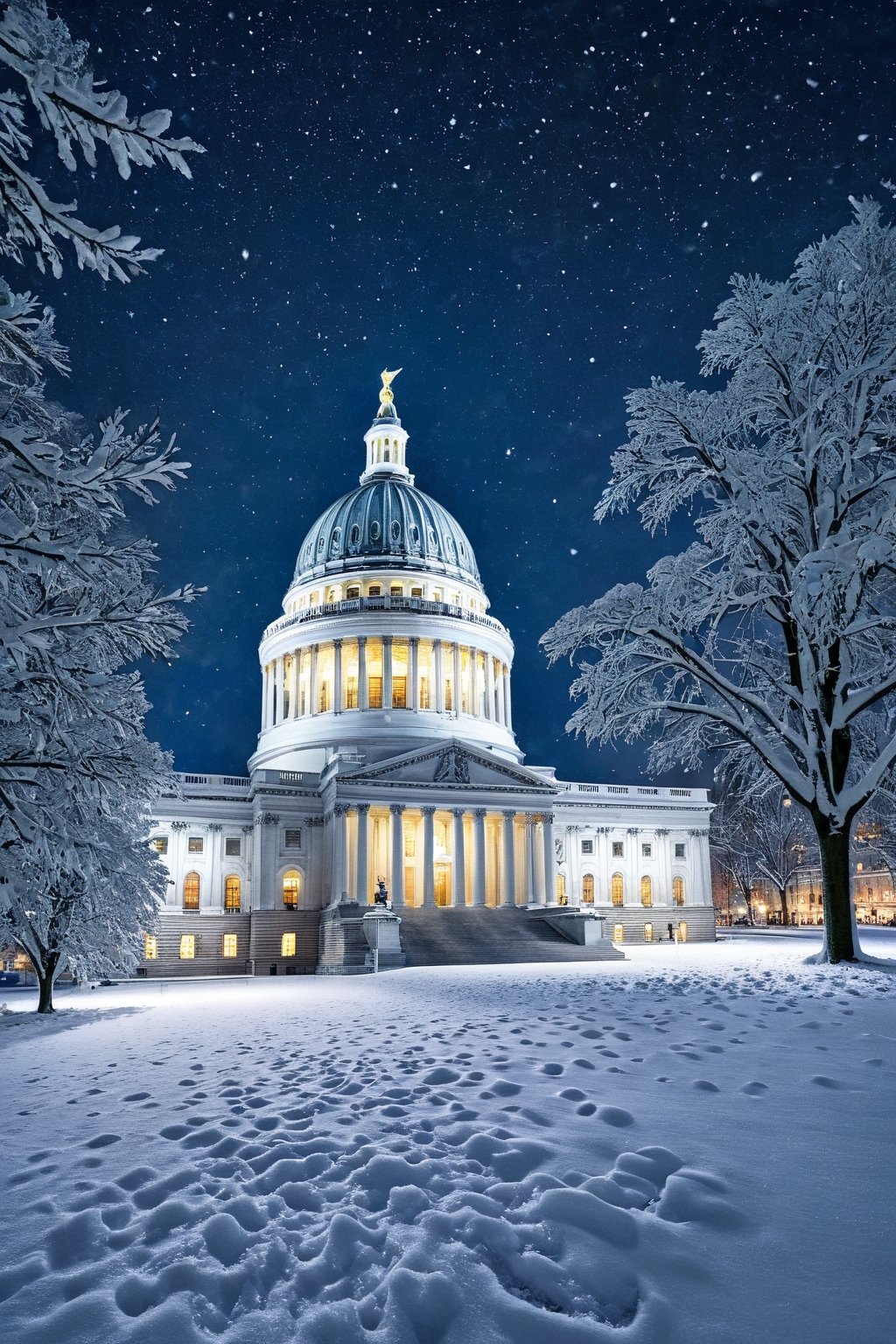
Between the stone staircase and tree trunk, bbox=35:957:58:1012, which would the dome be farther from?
tree trunk, bbox=35:957:58:1012

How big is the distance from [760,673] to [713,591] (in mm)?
4084

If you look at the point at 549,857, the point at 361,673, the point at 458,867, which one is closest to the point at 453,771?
the point at 458,867

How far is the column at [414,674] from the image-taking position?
70.4 metres

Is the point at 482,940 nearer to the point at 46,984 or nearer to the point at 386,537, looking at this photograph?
the point at 46,984

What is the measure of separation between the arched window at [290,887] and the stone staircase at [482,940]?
13.8 meters

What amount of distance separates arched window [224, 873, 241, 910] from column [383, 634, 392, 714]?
18.7m

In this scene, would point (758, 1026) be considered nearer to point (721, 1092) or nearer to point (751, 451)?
point (721, 1092)

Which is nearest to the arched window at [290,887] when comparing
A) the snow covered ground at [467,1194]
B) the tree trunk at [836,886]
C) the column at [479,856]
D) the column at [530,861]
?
the column at [479,856]

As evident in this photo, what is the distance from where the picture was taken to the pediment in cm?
5588

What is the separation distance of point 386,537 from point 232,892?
36987 mm

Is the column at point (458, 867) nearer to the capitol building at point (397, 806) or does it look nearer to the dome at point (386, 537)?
the capitol building at point (397, 806)

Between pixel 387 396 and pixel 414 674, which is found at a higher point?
pixel 387 396

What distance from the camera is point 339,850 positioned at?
54094 mm

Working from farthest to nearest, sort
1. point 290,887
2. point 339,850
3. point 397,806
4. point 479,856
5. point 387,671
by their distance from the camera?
point 387,671, point 290,887, point 479,856, point 397,806, point 339,850
